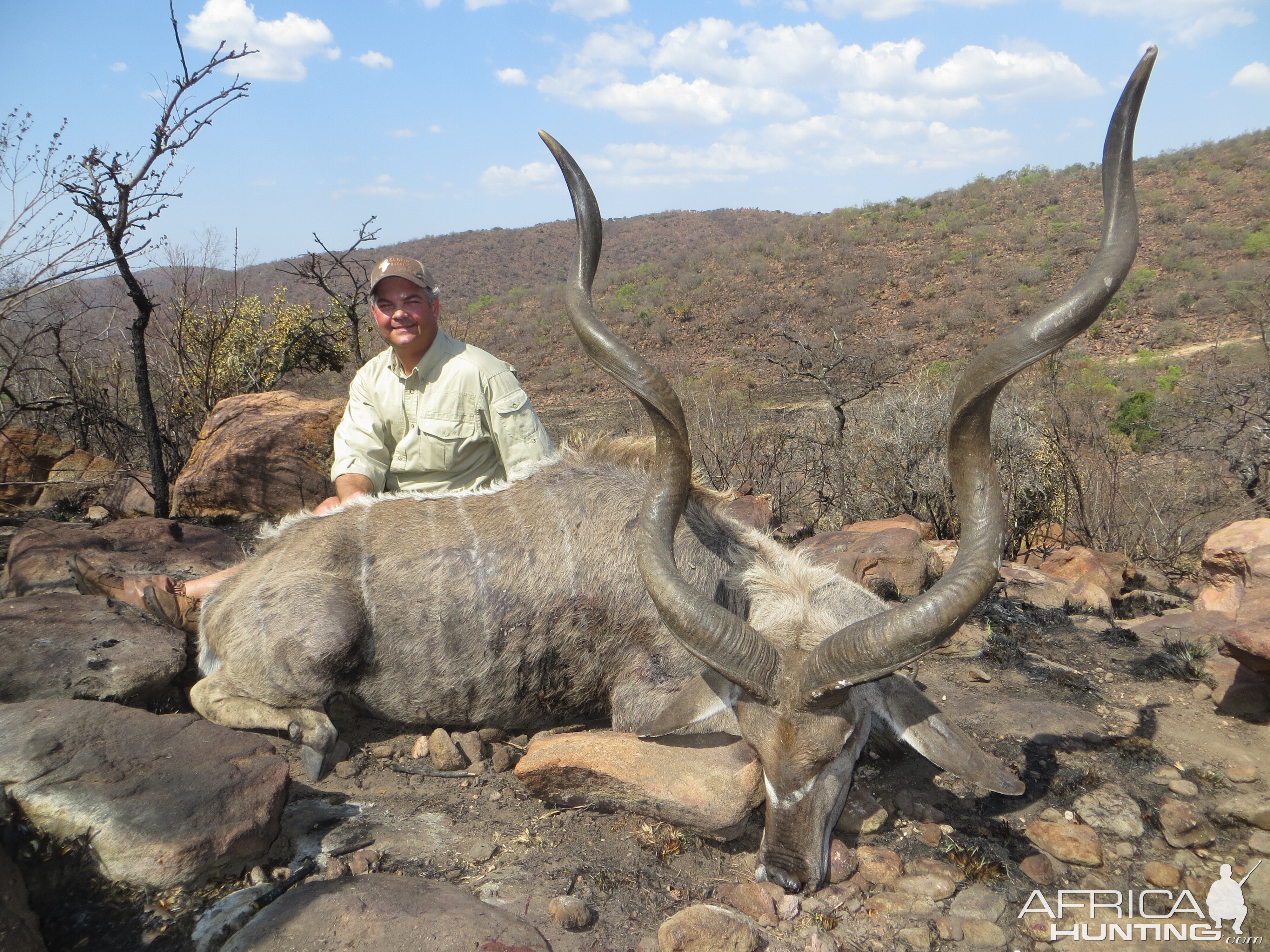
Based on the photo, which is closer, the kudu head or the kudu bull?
the kudu head

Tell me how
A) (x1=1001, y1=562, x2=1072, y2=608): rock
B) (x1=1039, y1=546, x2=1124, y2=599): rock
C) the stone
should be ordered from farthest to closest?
1. (x1=1039, y1=546, x2=1124, y2=599): rock
2. (x1=1001, y1=562, x2=1072, y2=608): rock
3. the stone

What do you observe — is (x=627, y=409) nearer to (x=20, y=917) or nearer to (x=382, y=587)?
(x=382, y=587)

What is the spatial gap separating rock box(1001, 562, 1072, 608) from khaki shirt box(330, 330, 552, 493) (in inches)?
146

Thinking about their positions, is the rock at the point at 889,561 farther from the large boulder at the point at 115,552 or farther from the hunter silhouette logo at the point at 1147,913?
the large boulder at the point at 115,552

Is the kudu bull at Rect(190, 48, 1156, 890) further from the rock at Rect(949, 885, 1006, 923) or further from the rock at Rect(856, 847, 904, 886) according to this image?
the rock at Rect(949, 885, 1006, 923)

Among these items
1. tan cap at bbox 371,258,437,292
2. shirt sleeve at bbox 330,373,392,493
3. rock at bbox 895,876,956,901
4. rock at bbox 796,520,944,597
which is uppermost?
tan cap at bbox 371,258,437,292

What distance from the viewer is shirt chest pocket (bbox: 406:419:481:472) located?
477 centimetres

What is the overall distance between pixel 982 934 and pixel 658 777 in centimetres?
130

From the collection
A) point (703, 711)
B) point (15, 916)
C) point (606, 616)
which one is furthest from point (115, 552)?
point (703, 711)

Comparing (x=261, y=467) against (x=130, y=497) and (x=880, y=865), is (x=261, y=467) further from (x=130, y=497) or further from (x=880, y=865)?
(x=880, y=865)

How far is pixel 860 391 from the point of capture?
44.9 ft

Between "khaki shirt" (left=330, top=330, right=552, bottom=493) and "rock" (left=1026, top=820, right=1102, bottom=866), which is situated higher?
"khaki shirt" (left=330, top=330, right=552, bottom=493)

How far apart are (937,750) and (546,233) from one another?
72761 millimetres

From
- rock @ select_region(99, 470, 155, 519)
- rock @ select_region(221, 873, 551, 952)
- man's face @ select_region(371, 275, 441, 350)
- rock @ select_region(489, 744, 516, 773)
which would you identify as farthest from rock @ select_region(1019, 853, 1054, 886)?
rock @ select_region(99, 470, 155, 519)
